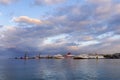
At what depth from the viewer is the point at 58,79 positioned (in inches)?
2598

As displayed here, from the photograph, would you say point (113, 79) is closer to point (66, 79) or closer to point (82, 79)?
point (82, 79)

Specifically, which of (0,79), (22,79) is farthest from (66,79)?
(0,79)

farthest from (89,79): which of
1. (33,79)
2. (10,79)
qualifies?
(10,79)

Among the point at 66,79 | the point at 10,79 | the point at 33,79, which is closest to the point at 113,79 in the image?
the point at 66,79

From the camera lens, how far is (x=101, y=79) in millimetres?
67000

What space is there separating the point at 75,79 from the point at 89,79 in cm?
405

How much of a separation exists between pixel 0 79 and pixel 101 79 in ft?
92.4

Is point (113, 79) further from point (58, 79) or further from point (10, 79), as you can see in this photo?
point (10, 79)

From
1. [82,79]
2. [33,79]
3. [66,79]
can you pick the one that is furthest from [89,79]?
[33,79]

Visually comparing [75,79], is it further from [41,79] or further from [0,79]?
[0,79]

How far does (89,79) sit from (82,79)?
1927 mm

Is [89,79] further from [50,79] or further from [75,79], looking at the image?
[50,79]

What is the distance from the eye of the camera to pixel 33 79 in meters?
67.7

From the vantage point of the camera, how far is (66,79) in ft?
220
